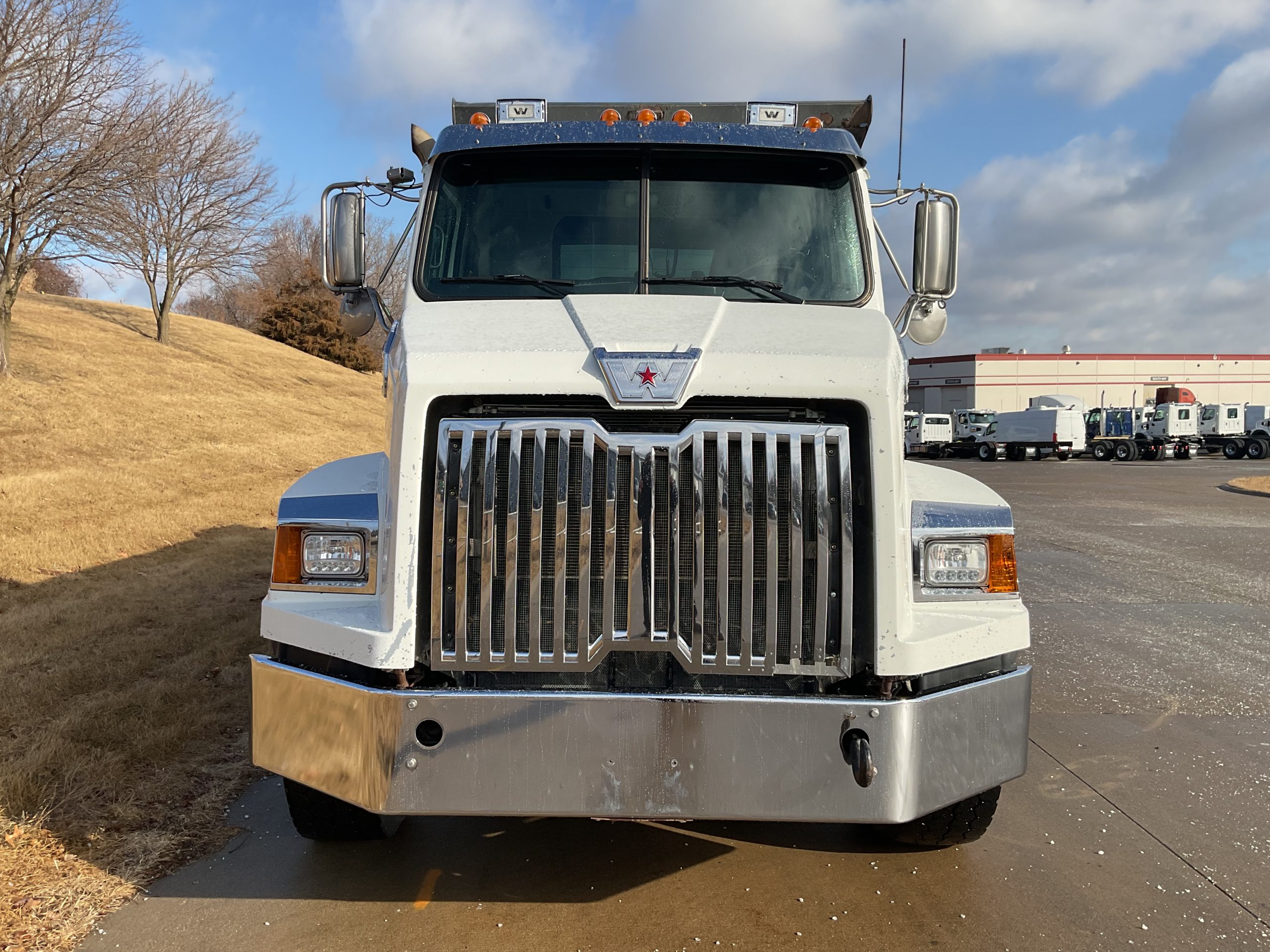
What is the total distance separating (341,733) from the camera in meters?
2.77

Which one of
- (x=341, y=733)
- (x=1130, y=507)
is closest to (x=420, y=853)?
(x=341, y=733)

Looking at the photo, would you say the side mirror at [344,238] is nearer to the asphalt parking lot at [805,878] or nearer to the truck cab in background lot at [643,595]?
the truck cab in background lot at [643,595]

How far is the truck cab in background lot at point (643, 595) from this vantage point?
265 cm

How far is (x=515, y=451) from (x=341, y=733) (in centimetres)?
99

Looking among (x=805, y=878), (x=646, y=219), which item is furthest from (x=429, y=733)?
(x=646, y=219)

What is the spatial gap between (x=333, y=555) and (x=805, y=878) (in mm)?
1993

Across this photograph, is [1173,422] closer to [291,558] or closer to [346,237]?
[346,237]

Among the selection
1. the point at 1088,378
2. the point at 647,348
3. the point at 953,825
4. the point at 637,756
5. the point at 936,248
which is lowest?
the point at 953,825

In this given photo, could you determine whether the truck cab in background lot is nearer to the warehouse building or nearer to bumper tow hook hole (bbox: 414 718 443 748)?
bumper tow hook hole (bbox: 414 718 443 748)

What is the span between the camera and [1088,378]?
6350 cm

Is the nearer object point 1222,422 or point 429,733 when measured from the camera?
point 429,733

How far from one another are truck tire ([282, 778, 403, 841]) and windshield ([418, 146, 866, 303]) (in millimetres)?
1915

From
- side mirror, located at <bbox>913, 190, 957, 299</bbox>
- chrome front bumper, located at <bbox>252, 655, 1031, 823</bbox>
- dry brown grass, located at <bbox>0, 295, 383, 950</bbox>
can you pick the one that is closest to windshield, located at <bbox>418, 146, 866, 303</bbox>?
side mirror, located at <bbox>913, 190, 957, 299</bbox>

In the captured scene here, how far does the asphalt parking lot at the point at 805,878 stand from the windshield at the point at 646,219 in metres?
2.15
